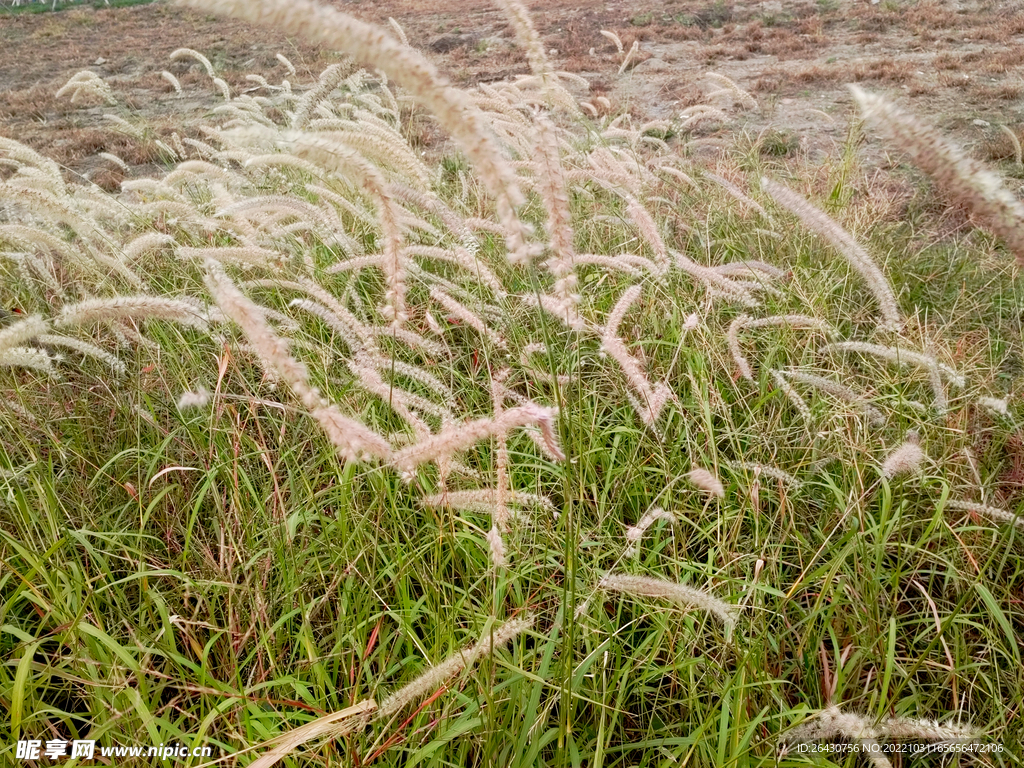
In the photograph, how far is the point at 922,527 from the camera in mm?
1752

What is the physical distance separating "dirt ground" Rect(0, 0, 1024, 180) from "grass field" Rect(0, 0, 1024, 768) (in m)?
2.28

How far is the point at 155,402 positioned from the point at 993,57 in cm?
1088

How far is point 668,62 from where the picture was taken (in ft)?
34.9

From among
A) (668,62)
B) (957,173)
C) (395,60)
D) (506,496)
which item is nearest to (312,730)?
(506,496)

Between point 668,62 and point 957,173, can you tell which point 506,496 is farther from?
point 668,62

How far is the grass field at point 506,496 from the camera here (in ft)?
3.64

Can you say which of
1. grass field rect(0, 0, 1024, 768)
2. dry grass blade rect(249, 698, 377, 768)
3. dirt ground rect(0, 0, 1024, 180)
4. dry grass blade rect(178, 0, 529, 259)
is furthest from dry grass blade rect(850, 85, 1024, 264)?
dirt ground rect(0, 0, 1024, 180)

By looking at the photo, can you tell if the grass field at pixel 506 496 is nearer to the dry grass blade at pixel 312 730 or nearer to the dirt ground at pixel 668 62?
the dry grass blade at pixel 312 730

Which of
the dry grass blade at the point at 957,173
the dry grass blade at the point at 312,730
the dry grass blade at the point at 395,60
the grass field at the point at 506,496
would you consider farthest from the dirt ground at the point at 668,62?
the dry grass blade at the point at 312,730

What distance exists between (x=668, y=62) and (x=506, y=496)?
37.1ft

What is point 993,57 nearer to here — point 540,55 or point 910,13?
point 910,13

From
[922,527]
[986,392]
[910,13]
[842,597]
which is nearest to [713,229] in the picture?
[986,392]

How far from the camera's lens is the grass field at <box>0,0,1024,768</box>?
43.6 inches

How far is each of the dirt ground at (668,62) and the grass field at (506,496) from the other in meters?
2.28
